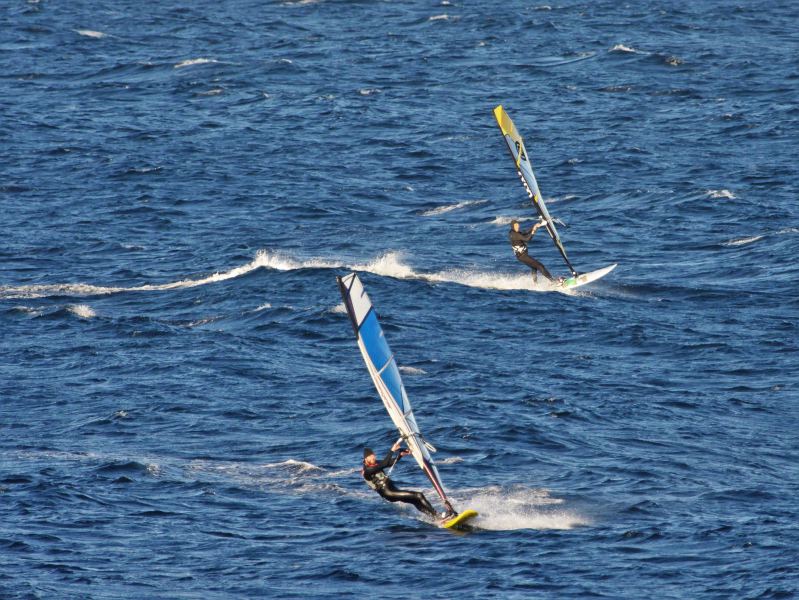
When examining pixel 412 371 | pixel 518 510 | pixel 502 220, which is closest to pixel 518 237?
pixel 412 371

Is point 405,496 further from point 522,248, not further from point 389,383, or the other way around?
point 522,248

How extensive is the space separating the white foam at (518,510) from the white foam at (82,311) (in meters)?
19.1

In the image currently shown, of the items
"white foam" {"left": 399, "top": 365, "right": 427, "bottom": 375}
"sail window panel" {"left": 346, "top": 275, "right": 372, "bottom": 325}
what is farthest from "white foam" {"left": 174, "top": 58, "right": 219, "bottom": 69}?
"sail window panel" {"left": 346, "top": 275, "right": 372, "bottom": 325}

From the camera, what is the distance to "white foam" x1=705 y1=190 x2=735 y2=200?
197 ft

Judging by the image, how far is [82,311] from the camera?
157ft

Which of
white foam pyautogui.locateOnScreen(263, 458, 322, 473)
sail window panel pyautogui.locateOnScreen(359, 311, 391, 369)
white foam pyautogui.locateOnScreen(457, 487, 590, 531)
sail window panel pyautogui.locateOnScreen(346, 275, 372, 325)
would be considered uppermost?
sail window panel pyautogui.locateOnScreen(346, 275, 372, 325)

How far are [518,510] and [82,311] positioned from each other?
2107 centimetres

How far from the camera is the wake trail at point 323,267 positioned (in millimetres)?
49562

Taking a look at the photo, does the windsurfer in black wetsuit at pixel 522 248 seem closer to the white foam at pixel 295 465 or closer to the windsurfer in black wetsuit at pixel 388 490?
the white foam at pixel 295 465

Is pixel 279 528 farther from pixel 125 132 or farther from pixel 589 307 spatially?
pixel 125 132

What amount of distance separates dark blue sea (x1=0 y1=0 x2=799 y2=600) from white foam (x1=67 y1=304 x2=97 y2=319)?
0.39 feet

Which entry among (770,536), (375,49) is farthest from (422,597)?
(375,49)

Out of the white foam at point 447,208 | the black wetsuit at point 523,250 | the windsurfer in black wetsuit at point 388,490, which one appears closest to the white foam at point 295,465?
the windsurfer in black wetsuit at point 388,490

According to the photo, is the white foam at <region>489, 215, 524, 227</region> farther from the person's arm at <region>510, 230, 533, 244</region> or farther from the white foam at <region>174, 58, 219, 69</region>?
the white foam at <region>174, 58, 219, 69</region>
